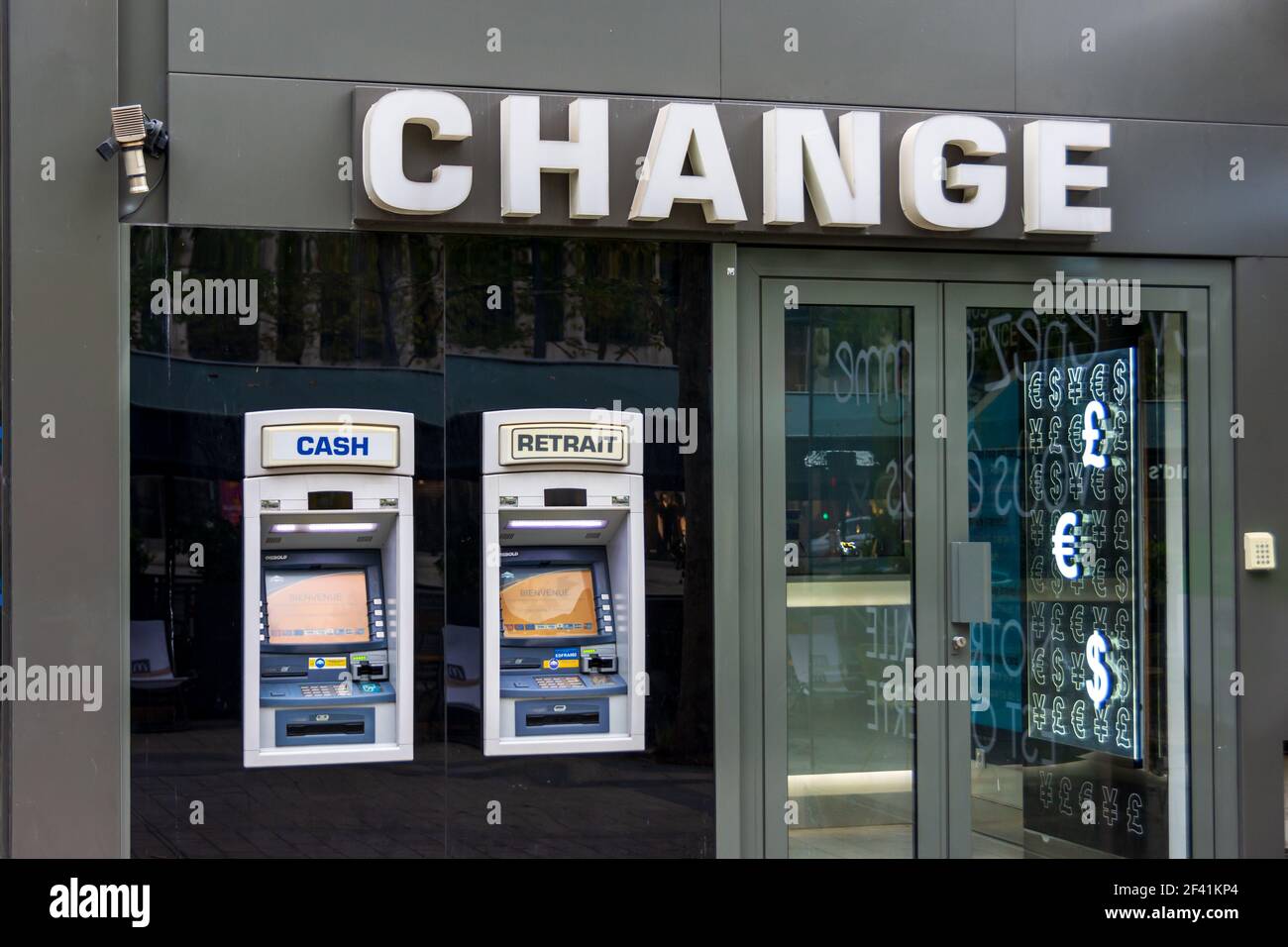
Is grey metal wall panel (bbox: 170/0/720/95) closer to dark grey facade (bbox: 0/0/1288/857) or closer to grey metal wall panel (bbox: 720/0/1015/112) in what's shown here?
dark grey facade (bbox: 0/0/1288/857)

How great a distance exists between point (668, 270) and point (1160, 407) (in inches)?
90.3

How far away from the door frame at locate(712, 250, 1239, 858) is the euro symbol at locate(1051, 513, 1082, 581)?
488 mm

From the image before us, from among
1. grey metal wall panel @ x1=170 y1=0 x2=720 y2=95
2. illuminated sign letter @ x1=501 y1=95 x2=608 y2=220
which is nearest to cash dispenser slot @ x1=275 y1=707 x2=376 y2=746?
illuminated sign letter @ x1=501 y1=95 x2=608 y2=220

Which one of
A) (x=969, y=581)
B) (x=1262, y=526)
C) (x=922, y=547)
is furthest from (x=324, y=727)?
(x=1262, y=526)

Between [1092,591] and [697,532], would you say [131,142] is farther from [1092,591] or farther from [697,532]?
[1092,591]

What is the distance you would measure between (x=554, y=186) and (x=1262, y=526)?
3350mm

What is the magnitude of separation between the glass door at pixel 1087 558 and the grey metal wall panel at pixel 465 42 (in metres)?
1.72

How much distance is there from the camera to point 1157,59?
5941mm

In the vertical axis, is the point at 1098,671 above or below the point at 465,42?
below

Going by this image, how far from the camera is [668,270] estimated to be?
5535 millimetres

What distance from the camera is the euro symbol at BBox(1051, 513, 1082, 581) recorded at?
19.9 feet

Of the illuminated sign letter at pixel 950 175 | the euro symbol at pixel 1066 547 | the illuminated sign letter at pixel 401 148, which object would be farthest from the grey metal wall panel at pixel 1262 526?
the illuminated sign letter at pixel 401 148
